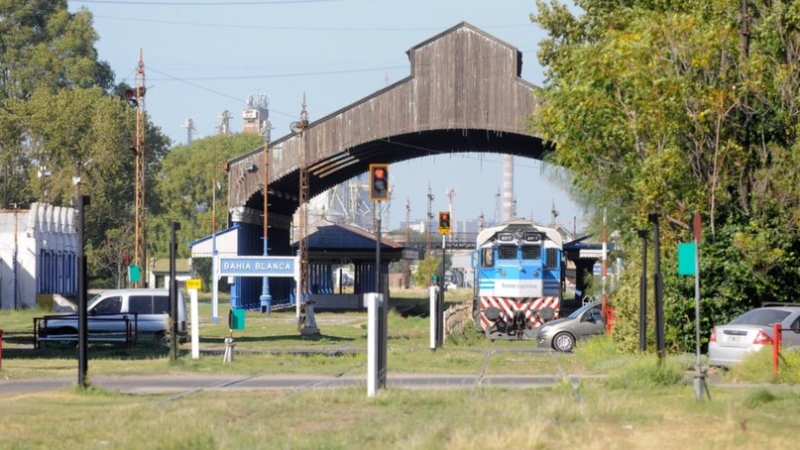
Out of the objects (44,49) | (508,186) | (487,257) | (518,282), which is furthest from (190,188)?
(518,282)

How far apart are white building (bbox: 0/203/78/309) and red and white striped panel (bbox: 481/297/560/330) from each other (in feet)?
114

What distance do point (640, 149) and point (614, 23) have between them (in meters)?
5.11


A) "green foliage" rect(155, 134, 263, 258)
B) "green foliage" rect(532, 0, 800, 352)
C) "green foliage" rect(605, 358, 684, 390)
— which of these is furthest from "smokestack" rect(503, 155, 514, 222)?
"green foliage" rect(605, 358, 684, 390)

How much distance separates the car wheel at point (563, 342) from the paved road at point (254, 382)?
1287 cm

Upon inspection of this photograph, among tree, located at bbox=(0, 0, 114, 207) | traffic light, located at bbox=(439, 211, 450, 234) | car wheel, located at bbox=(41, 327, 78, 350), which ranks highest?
tree, located at bbox=(0, 0, 114, 207)

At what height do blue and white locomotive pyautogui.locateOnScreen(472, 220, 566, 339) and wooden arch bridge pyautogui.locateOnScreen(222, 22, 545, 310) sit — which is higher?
wooden arch bridge pyautogui.locateOnScreen(222, 22, 545, 310)

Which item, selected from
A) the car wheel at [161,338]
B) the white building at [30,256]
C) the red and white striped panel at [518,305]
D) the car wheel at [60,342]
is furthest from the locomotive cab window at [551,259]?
the white building at [30,256]

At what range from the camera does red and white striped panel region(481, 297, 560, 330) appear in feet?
157

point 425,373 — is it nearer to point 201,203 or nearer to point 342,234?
point 342,234

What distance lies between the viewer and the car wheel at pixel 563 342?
4034 cm

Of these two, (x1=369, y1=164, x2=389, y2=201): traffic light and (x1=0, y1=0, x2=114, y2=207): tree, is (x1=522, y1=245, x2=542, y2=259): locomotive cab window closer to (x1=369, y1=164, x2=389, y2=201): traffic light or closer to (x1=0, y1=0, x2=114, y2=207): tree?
(x1=369, y1=164, x2=389, y2=201): traffic light

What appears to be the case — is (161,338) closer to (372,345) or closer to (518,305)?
(518,305)

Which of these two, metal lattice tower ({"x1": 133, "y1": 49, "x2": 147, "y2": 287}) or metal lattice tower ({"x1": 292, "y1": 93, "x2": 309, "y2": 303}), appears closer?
metal lattice tower ({"x1": 133, "y1": 49, "x2": 147, "y2": 287})

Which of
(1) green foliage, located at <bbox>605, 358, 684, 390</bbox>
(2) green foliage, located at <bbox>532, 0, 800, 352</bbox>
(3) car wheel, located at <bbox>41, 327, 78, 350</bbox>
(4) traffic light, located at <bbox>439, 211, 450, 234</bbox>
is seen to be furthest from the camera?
(4) traffic light, located at <bbox>439, 211, 450, 234</bbox>
